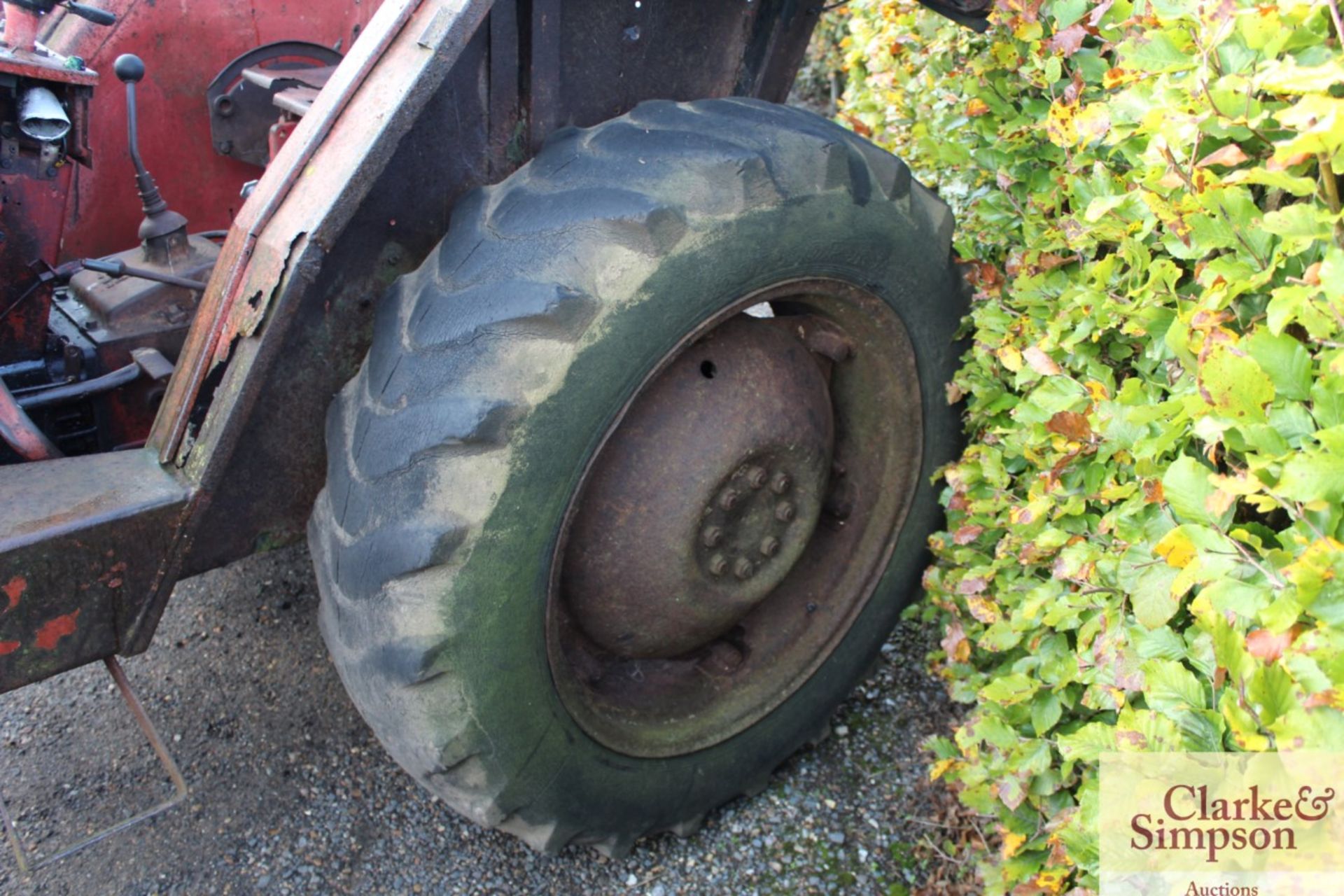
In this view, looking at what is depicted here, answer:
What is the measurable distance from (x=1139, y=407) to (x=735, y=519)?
812 millimetres

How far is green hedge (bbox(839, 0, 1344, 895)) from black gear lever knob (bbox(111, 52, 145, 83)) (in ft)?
4.95

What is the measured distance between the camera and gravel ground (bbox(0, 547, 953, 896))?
1.93m

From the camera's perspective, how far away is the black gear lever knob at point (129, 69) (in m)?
1.75

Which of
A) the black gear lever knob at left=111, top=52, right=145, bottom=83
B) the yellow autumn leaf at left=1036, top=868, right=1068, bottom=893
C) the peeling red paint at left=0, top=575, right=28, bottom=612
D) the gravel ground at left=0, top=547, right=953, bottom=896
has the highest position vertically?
the black gear lever knob at left=111, top=52, right=145, bottom=83

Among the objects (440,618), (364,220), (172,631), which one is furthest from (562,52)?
(172,631)

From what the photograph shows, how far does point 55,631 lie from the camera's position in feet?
4.71

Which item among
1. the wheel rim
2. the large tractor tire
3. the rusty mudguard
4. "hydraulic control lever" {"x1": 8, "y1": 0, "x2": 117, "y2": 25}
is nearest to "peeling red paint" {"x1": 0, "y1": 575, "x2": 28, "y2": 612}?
the rusty mudguard

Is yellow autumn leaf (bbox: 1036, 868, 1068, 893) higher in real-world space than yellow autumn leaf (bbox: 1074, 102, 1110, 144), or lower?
lower

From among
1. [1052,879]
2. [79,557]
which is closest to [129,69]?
[79,557]

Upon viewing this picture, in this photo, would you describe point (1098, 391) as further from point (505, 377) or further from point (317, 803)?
point (317, 803)

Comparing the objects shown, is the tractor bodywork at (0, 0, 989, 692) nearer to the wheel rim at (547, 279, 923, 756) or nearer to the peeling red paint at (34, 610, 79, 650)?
the peeling red paint at (34, 610, 79, 650)

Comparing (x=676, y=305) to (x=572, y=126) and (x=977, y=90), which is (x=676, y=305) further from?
(x=977, y=90)

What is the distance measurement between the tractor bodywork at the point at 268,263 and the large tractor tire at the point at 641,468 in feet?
0.35

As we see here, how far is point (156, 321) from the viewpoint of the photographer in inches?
78.6
